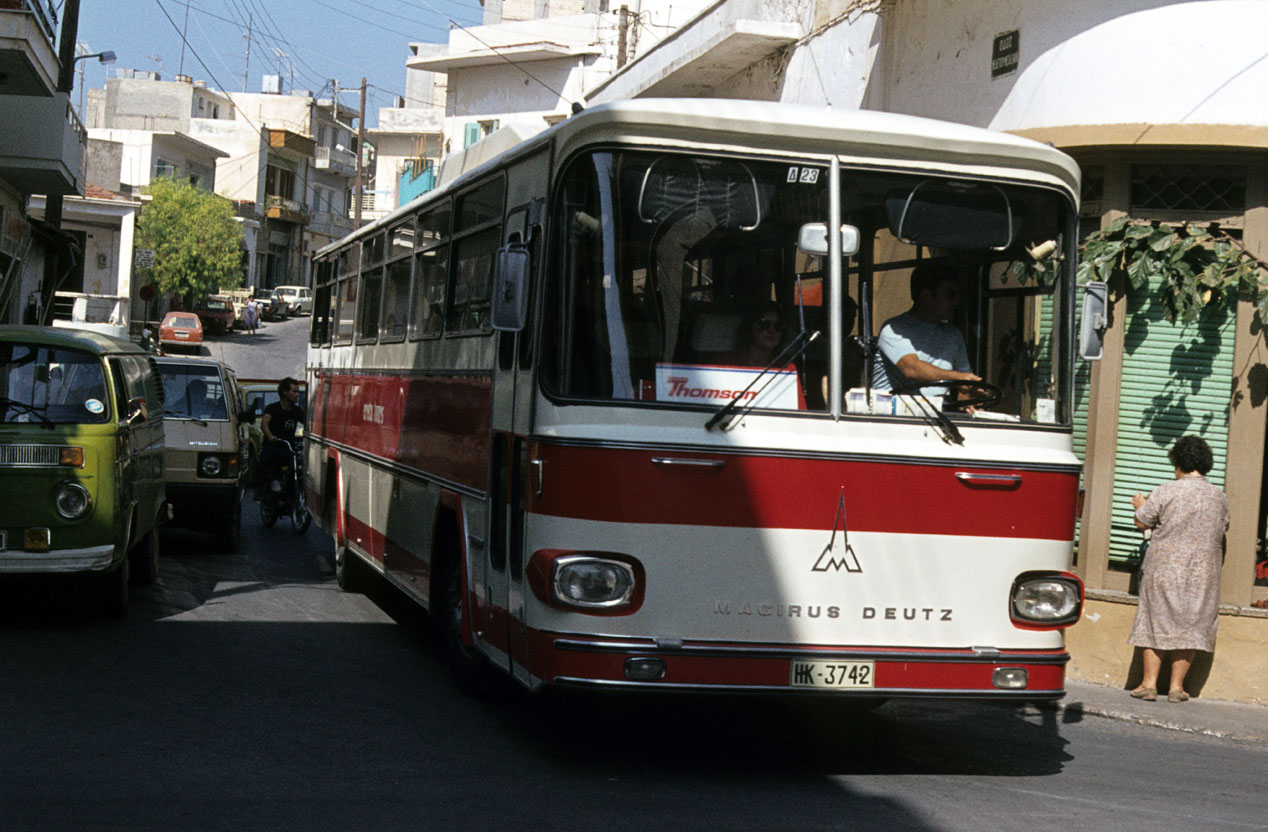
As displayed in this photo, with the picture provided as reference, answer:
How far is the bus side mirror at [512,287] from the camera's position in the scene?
6.48m

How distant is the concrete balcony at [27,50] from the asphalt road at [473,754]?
1102cm

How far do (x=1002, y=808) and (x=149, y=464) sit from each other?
7442mm

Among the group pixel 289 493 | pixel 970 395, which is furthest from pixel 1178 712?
pixel 289 493

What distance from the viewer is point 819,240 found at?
6.43 meters

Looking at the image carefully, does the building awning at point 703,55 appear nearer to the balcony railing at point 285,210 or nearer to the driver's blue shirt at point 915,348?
the driver's blue shirt at point 915,348

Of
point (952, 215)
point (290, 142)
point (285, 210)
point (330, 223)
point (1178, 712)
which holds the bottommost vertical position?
point (1178, 712)

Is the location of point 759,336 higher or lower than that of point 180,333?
lower

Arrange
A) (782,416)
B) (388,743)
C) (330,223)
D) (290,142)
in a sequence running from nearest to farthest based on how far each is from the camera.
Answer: (782,416)
(388,743)
(290,142)
(330,223)

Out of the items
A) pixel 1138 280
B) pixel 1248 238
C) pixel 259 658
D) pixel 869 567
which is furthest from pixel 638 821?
pixel 1248 238

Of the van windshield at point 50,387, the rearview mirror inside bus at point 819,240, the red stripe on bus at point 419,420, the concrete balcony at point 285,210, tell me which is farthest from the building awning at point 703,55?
the concrete balcony at point 285,210

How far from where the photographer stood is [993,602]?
262 inches

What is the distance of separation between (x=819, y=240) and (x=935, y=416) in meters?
0.90

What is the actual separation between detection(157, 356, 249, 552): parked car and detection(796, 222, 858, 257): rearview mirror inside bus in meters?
9.57

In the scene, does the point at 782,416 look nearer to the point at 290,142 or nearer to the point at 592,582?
the point at 592,582
